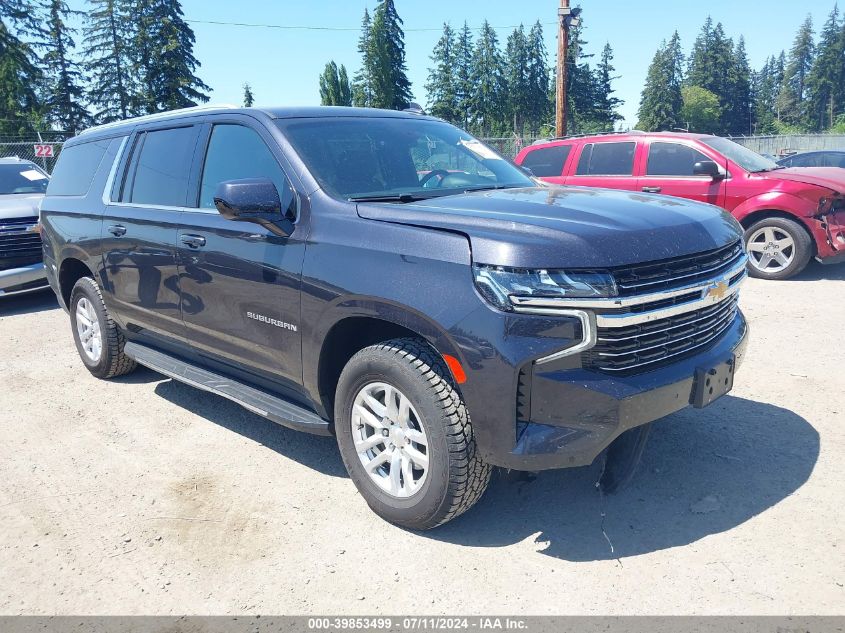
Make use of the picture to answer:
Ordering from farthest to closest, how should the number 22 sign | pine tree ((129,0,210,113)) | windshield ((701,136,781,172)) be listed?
pine tree ((129,0,210,113)) < the number 22 sign < windshield ((701,136,781,172))

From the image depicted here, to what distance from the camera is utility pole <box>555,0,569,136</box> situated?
17.7 metres

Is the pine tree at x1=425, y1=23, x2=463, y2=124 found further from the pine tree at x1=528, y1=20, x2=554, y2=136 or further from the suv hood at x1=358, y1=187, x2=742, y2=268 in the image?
the suv hood at x1=358, y1=187, x2=742, y2=268

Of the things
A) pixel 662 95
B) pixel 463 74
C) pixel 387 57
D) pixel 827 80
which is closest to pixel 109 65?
pixel 387 57

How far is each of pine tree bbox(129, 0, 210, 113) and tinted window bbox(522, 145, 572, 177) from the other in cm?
4847

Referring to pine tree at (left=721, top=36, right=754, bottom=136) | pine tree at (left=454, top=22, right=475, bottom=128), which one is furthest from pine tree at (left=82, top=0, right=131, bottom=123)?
pine tree at (left=721, top=36, right=754, bottom=136)

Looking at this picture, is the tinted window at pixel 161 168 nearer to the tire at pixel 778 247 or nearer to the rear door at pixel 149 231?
the rear door at pixel 149 231

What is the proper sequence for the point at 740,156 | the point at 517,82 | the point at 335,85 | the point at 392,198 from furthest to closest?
the point at 517,82 → the point at 335,85 → the point at 740,156 → the point at 392,198

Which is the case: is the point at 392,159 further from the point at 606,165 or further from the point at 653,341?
the point at 606,165

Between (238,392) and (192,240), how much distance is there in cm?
94

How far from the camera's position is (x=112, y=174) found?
5117mm

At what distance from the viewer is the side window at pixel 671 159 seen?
9.07m

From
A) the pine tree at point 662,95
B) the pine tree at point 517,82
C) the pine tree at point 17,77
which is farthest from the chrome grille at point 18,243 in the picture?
the pine tree at point 662,95

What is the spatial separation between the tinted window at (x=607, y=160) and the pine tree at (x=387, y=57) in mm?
61712

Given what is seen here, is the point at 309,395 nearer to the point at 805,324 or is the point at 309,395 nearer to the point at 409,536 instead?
the point at 409,536
